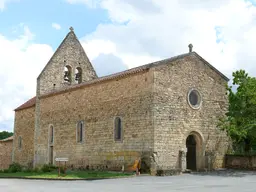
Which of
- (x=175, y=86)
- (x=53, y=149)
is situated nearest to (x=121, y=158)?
(x=175, y=86)

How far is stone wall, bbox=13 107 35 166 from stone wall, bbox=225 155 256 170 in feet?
55.5

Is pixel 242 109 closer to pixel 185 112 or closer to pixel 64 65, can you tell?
pixel 185 112

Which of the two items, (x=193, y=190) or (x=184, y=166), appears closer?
(x=193, y=190)

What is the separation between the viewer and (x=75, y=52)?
36062 millimetres

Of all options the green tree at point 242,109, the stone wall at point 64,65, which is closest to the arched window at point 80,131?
the stone wall at point 64,65

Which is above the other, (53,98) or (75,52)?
(75,52)

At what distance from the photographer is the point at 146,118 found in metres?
22.7

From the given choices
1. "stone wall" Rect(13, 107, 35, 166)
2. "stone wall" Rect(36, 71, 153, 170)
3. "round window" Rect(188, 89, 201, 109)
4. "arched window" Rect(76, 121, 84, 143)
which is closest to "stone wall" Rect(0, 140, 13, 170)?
"stone wall" Rect(13, 107, 35, 166)

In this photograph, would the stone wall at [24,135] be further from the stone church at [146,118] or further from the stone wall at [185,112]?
the stone wall at [185,112]

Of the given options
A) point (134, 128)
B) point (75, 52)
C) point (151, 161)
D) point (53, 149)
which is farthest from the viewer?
point (75, 52)

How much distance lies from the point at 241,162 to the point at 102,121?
957 centimetres

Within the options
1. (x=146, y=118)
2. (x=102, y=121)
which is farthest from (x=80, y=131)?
(x=146, y=118)

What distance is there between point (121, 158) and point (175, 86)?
564 centimetres

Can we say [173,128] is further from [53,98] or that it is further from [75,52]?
[75,52]
